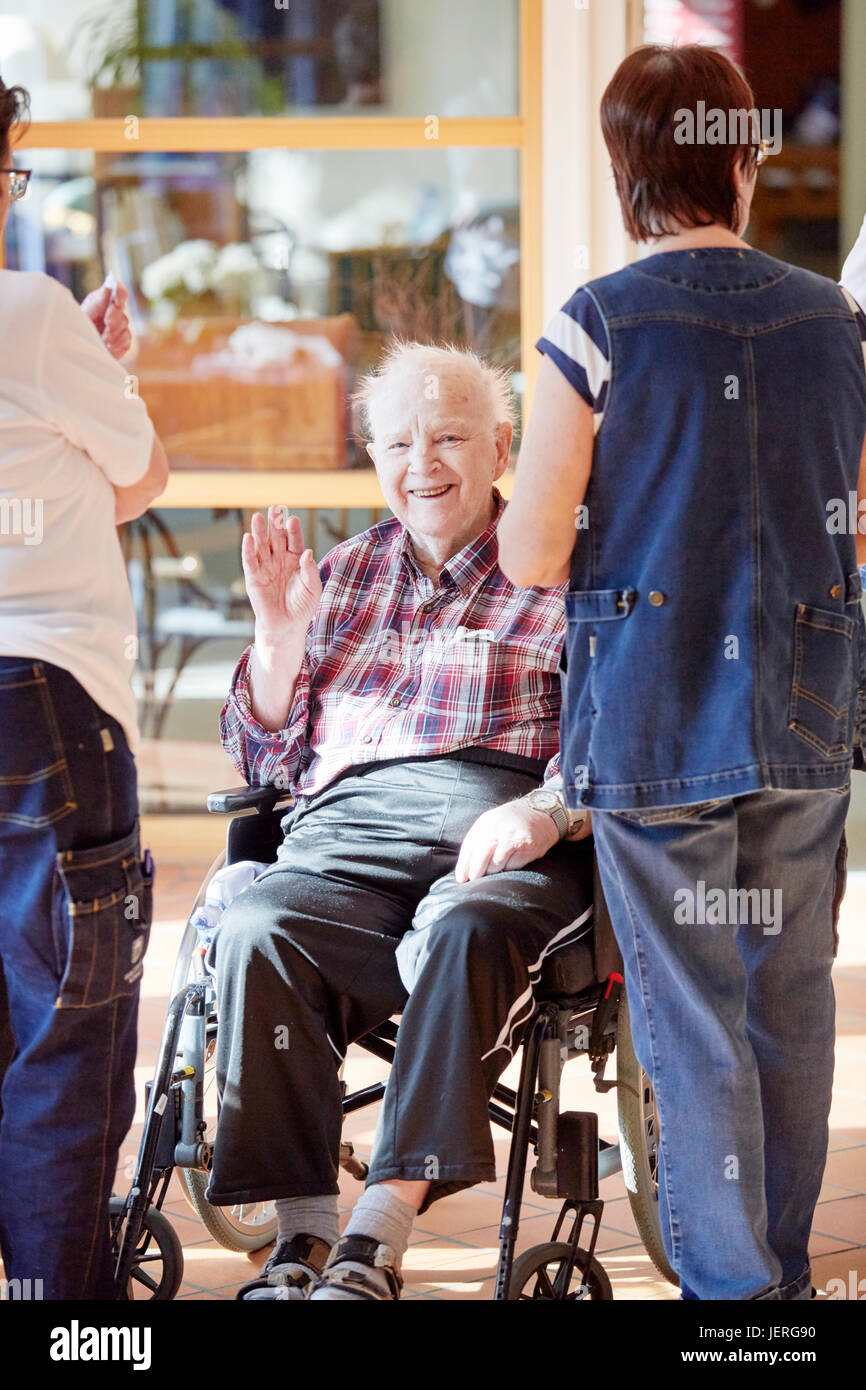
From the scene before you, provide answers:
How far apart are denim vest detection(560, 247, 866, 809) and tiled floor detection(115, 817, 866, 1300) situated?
88 cm

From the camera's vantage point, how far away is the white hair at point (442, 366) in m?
2.39

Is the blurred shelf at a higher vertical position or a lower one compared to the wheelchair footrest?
higher

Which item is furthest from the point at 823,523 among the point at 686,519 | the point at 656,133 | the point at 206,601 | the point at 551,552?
the point at 206,601

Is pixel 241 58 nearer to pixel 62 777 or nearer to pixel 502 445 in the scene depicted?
pixel 502 445

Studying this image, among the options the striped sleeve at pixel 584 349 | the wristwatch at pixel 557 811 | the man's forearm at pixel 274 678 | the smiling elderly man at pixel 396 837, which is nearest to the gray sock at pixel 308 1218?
the smiling elderly man at pixel 396 837

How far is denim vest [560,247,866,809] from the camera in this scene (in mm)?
1665

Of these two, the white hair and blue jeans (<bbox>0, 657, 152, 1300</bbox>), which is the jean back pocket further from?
the white hair

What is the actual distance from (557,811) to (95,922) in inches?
27.4

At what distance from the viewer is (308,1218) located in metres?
1.92

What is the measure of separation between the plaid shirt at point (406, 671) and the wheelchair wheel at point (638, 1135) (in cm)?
39

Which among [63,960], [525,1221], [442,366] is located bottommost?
[525,1221]

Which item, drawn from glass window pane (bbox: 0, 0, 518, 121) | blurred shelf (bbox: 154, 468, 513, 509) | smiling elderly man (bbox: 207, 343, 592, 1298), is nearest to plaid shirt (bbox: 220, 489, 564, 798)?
smiling elderly man (bbox: 207, 343, 592, 1298)

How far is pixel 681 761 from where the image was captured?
66.7 inches

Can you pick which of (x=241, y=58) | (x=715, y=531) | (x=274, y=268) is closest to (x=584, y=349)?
→ (x=715, y=531)
